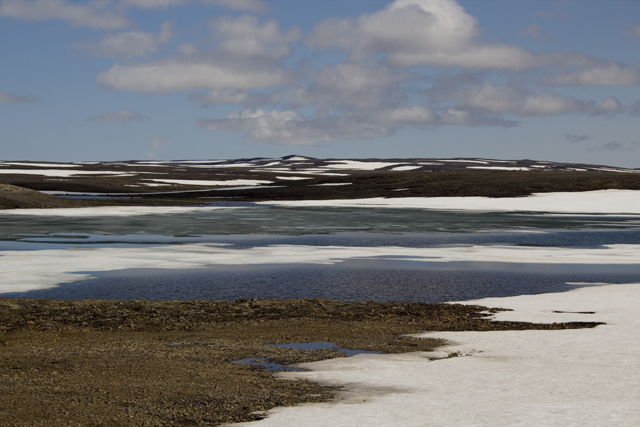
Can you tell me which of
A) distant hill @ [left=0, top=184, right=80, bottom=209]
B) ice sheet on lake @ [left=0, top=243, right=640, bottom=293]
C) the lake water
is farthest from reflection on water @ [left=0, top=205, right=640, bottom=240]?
distant hill @ [left=0, top=184, right=80, bottom=209]

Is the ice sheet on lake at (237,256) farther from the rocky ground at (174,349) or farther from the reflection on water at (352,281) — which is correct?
the rocky ground at (174,349)

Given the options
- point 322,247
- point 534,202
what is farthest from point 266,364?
point 534,202

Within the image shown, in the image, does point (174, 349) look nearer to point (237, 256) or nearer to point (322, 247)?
point (237, 256)

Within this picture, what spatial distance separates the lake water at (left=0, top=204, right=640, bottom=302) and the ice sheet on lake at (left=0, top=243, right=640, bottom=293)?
0.10m

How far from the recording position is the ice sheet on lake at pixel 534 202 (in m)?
51.3

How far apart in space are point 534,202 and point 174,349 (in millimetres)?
48705

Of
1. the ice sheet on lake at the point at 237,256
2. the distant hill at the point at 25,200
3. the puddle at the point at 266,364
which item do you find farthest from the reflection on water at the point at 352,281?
the distant hill at the point at 25,200

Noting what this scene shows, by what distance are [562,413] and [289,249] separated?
1724 cm

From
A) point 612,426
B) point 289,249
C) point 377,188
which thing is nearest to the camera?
point 612,426

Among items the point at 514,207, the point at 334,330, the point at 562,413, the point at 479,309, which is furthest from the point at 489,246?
the point at 514,207

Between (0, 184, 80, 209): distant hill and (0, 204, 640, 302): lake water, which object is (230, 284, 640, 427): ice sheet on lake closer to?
(0, 204, 640, 302): lake water

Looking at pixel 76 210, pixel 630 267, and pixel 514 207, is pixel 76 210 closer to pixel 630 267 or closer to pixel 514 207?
pixel 514 207

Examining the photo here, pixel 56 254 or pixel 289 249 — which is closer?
pixel 56 254

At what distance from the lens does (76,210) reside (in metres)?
46.9
